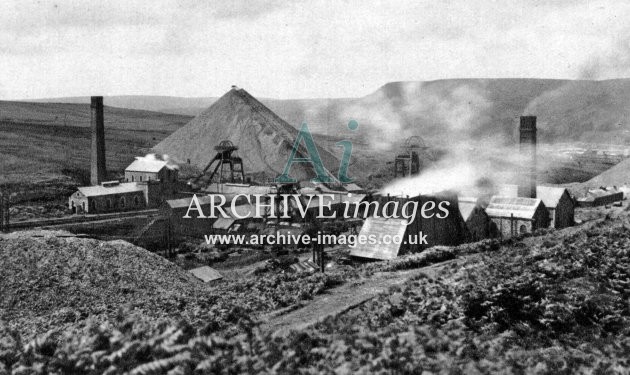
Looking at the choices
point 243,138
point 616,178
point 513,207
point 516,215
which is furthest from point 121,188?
point 616,178

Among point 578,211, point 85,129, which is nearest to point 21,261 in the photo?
point 578,211

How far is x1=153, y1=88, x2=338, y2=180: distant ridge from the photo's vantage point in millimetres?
72688

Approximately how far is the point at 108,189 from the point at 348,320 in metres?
39.2

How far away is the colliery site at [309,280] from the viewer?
6.28 meters

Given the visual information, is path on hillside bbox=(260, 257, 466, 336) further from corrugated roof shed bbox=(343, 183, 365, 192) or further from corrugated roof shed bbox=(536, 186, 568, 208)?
corrugated roof shed bbox=(343, 183, 365, 192)

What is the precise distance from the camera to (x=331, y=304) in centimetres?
1122

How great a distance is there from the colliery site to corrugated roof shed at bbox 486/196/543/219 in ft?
0.27

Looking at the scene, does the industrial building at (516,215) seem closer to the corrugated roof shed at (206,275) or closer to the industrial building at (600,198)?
the corrugated roof shed at (206,275)

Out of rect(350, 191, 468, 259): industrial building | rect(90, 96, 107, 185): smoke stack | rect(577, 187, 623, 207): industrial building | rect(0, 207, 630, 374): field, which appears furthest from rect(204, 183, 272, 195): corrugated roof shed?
rect(0, 207, 630, 374): field

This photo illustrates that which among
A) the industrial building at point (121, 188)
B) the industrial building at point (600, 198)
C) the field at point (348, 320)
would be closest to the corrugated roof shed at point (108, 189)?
the industrial building at point (121, 188)

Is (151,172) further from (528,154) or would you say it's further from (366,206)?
(528,154)

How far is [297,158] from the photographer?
7269 centimetres

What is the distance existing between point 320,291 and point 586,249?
6.39 meters

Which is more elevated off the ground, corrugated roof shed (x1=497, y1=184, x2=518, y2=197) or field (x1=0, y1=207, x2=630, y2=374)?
corrugated roof shed (x1=497, y1=184, x2=518, y2=197)
